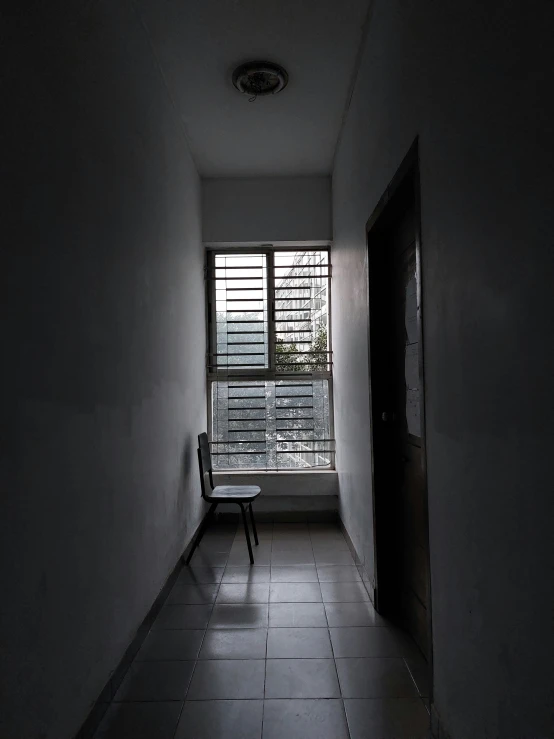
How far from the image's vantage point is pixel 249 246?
16.6 feet

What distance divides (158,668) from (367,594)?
132 centimetres

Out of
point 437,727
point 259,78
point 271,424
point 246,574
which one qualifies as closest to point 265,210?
point 259,78

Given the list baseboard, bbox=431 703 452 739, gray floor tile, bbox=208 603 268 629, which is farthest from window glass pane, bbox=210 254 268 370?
baseboard, bbox=431 703 452 739

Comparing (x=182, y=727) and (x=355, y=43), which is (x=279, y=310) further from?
(x=182, y=727)

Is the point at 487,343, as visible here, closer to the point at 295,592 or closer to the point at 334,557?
the point at 295,592

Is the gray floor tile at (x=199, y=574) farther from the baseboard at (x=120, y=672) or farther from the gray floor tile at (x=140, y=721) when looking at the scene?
the gray floor tile at (x=140, y=721)

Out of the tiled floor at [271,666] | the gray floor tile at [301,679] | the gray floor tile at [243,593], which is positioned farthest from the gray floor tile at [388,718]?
the gray floor tile at [243,593]

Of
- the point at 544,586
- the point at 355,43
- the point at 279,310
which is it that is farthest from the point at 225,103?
the point at 544,586

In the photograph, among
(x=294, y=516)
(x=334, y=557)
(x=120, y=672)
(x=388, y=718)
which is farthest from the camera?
(x=294, y=516)

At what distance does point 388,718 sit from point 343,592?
4.00 ft

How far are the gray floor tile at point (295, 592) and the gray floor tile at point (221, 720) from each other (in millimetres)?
994

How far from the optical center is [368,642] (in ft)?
8.12

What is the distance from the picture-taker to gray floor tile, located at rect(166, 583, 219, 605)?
300 centimetres

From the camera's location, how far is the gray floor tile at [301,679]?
2.06 meters
